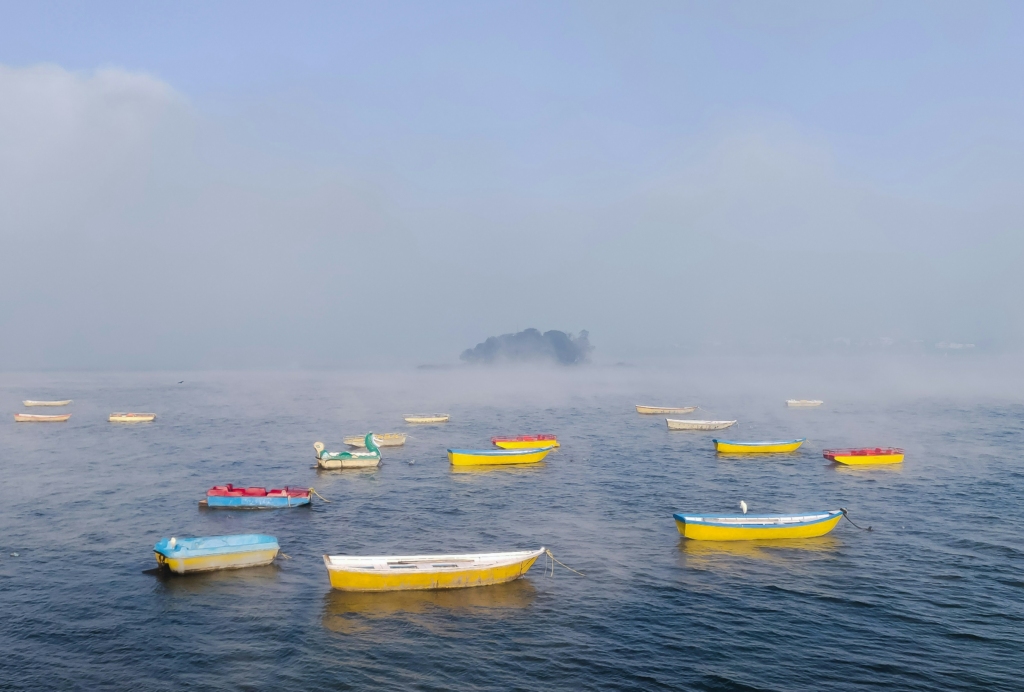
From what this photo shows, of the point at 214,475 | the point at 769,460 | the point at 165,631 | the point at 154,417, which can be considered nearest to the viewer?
the point at 165,631

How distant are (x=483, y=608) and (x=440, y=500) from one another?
24.1 metres

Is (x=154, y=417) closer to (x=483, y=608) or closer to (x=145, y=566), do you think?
(x=145, y=566)

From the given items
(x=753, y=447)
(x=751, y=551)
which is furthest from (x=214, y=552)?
(x=753, y=447)

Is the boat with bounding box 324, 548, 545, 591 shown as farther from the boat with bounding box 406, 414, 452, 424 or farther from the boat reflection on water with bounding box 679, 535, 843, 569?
the boat with bounding box 406, 414, 452, 424

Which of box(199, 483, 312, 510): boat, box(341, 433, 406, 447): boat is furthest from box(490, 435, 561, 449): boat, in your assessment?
box(199, 483, 312, 510): boat

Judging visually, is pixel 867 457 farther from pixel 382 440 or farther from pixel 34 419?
pixel 34 419

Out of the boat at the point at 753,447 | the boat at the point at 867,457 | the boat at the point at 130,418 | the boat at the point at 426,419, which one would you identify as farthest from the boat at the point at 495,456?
the boat at the point at 130,418

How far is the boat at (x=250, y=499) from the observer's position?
173ft

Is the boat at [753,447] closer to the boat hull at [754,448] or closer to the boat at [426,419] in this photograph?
the boat hull at [754,448]

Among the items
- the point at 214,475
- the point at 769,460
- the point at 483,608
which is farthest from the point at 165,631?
the point at 769,460

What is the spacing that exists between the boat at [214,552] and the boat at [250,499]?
44.1 feet

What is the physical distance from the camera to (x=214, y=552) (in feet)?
126

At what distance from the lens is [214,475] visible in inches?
2660

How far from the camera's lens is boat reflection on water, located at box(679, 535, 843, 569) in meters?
40.9
